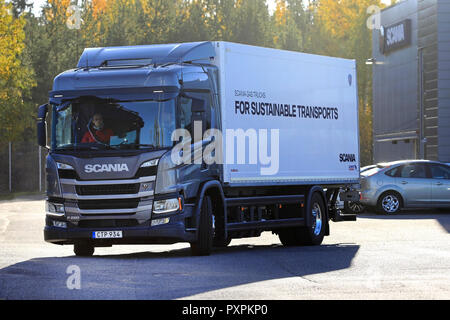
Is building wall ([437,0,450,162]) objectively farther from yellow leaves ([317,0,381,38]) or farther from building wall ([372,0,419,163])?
yellow leaves ([317,0,381,38])

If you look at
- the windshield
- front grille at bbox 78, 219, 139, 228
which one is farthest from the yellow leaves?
front grille at bbox 78, 219, 139, 228

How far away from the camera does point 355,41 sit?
72250 mm

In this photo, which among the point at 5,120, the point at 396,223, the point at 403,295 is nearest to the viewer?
the point at 403,295

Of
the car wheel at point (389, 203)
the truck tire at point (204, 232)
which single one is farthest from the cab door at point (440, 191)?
the truck tire at point (204, 232)

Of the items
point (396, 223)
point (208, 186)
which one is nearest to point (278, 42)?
point (396, 223)

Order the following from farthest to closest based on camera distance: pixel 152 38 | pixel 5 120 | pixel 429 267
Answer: pixel 152 38 < pixel 5 120 < pixel 429 267

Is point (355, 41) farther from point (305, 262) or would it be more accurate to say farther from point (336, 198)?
point (305, 262)

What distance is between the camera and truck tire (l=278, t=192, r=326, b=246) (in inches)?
750

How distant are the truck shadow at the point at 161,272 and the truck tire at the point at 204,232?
0.53 ft

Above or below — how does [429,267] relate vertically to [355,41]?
below

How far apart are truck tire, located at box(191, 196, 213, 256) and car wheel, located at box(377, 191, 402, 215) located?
14224 millimetres

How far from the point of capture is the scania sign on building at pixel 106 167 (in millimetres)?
15000

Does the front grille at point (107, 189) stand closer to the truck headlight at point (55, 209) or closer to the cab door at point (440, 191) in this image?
the truck headlight at point (55, 209)
